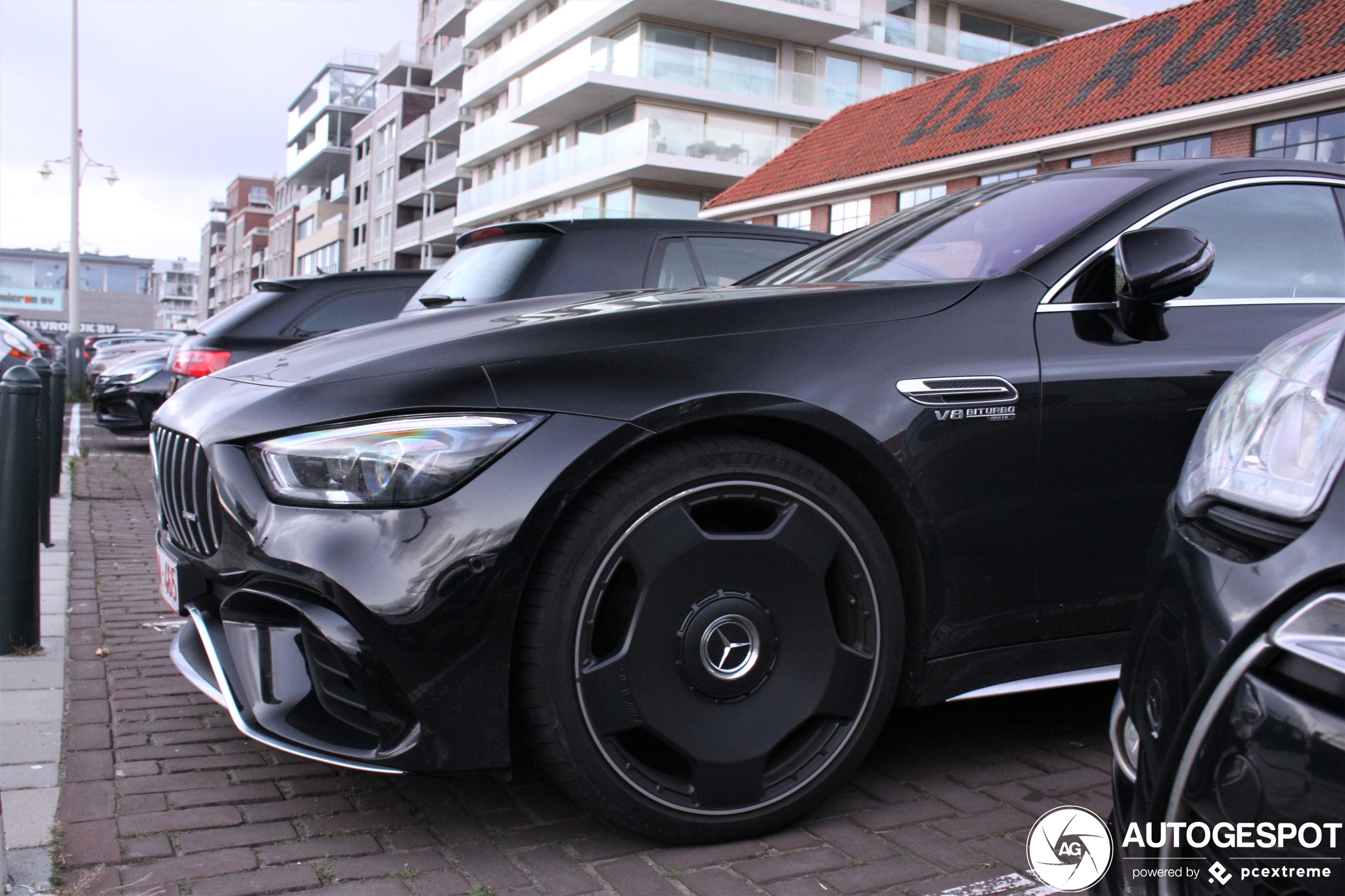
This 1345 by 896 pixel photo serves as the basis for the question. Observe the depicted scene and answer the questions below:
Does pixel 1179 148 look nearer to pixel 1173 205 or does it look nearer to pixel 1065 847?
pixel 1173 205

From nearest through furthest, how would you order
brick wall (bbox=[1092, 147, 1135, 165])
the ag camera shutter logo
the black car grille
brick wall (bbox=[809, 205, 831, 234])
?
the ag camera shutter logo, the black car grille, brick wall (bbox=[1092, 147, 1135, 165]), brick wall (bbox=[809, 205, 831, 234])

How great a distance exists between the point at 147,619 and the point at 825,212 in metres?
25.2

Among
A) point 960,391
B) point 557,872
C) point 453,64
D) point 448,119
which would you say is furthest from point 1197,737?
point 453,64

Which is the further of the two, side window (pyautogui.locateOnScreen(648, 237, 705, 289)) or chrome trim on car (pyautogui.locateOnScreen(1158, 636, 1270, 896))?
side window (pyautogui.locateOnScreen(648, 237, 705, 289))

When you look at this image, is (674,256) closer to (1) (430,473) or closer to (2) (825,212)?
(1) (430,473)

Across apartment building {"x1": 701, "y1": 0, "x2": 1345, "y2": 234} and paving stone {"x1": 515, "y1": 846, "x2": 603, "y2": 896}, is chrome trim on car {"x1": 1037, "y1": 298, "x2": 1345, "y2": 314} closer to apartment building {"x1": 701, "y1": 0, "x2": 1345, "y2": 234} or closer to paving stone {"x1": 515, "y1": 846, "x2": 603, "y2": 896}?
paving stone {"x1": 515, "y1": 846, "x2": 603, "y2": 896}

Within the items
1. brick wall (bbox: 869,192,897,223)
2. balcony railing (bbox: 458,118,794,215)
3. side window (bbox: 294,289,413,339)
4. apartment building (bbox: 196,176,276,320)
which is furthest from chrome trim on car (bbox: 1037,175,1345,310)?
apartment building (bbox: 196,176,276,320)

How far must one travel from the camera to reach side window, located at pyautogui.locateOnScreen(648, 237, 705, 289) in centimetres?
540

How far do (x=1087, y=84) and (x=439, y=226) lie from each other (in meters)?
34.8

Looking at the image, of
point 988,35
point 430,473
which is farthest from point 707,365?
point 988,35

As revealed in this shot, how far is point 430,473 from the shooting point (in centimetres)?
211

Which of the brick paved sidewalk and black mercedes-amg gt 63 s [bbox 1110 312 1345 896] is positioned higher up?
black mercedes-amg gt 63 s [bbox 1110 312 1345 896]

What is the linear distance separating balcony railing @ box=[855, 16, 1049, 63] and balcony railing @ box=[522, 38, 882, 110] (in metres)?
3.56

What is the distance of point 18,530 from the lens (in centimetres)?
367
